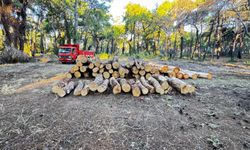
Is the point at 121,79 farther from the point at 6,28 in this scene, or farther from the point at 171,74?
the point at 6,28

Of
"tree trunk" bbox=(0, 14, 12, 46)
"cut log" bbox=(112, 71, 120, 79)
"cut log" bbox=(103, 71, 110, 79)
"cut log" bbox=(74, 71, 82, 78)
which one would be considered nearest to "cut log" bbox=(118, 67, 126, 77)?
"cut log" bbox=(112, 71, 120, 79)

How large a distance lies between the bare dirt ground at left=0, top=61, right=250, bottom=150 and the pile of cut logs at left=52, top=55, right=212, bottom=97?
0.71ft

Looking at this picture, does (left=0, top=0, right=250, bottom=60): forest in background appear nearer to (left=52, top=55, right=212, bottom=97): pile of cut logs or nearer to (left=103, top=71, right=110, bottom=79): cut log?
(left=52, top=55, right=212, bottom=97): pile of cut logs

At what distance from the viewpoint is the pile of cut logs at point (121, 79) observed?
431cm

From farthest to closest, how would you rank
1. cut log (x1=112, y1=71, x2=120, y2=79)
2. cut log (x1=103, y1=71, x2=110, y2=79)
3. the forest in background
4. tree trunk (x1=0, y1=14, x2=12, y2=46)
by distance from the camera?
the forest in background < tree trunk (x1=0, y1=14, x2=12, y2=46) < cut log (x1=112, y1=71, x2=120, y2=79) < cut log (x1=103, y1=71, x2=110, y2=79)

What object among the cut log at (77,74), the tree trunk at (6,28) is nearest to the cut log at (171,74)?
the cut log at (77,74)

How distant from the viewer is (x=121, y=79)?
507 centimetres

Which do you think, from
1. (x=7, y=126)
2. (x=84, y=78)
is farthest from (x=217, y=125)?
(x=84, y=78)

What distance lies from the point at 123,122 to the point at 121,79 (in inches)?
91.7

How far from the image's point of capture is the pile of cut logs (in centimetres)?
431

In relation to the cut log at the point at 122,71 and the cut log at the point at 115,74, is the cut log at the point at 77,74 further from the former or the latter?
the cut log at the point at 122,71

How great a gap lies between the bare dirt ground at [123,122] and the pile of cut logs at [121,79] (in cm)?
22

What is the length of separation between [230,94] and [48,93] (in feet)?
17.5

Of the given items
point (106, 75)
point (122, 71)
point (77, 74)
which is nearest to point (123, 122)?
point (106, 75)
